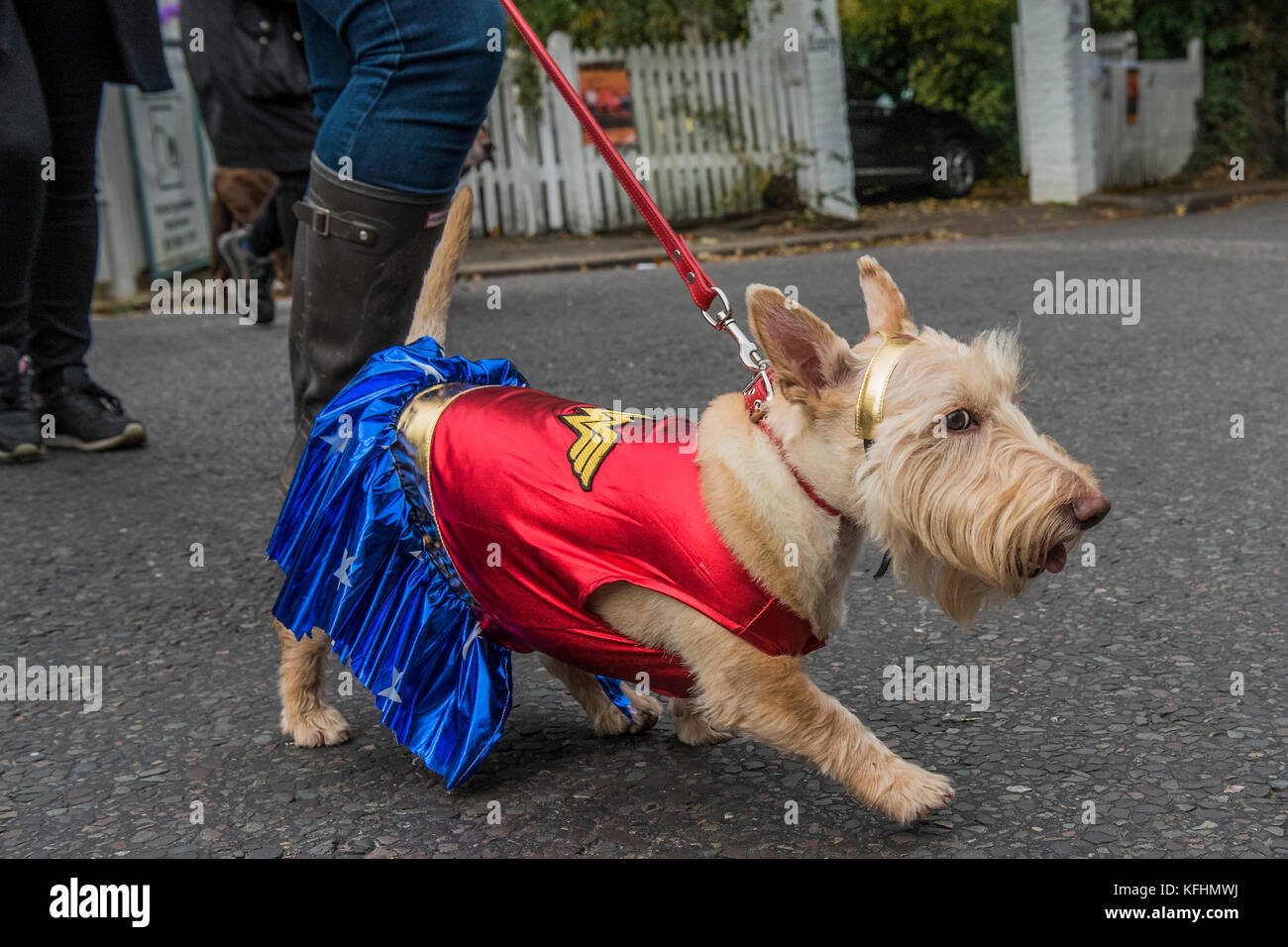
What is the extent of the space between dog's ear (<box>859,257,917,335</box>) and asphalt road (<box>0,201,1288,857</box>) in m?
0.81

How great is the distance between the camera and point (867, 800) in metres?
2.28

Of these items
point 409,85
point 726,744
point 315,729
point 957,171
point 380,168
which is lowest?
point 957,171

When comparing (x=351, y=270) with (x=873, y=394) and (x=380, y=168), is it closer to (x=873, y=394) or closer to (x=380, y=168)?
(x=380, y=168)

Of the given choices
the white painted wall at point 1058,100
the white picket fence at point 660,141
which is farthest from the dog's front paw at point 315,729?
the white painted wall at point 1058,100

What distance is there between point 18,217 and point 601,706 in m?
2.85

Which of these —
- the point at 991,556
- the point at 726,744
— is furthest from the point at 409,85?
the point at 991,556

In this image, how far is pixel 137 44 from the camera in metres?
4.68

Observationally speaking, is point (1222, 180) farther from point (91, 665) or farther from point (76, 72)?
point (91, 665)

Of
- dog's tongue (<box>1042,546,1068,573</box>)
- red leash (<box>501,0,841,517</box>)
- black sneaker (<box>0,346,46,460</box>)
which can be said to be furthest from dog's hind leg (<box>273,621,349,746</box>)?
black sneaker (<box>0,346,46,460</box>)

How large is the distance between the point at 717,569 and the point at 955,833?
0.60 m

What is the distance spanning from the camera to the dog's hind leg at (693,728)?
2.73 meters

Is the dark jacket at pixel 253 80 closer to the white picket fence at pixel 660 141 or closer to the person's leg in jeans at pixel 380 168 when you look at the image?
the person's leg in jeans at pixel 380 168

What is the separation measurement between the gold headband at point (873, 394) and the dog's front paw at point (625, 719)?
889 millimetres

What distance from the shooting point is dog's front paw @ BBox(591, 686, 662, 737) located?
280 centimetres
